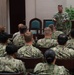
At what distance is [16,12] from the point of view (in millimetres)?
13383

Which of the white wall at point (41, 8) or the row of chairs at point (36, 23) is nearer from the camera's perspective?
the row of chairs at point (36, 23)

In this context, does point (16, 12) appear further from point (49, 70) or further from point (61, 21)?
point (49, 70)

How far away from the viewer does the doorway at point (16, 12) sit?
13.3 metres

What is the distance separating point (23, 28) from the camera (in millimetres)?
6910

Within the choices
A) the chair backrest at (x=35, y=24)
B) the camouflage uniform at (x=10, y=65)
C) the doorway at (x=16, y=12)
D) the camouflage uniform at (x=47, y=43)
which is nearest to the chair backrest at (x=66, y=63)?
the camouflage uniform at (x=10, y=65)

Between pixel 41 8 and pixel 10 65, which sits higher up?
pixel 41 8

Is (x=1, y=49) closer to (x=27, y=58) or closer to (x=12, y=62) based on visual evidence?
(x=27, y=58)

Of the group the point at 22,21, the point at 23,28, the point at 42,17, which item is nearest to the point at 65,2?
the point at 42,17

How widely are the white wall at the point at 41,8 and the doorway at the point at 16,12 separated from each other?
89 centimetres

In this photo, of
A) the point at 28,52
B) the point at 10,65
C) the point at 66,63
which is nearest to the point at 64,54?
the point at 66,63

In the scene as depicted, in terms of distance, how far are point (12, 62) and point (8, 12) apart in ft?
30.2

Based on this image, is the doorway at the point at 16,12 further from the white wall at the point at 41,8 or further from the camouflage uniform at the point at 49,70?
the camouflage uniform at the point at 49,70

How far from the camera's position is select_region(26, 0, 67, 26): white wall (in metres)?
12.3

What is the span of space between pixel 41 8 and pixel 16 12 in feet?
4.86
